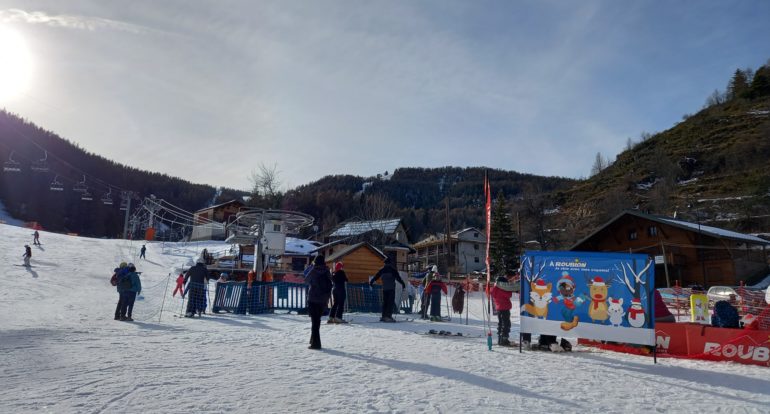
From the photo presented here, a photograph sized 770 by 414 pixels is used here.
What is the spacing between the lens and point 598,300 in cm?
919

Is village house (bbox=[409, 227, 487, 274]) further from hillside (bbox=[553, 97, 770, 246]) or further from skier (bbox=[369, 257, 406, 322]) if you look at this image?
skier (bbox=[369, 257, 406, 322])

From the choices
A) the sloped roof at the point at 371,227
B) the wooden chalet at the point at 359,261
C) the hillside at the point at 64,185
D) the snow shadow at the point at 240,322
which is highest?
→ the hillside at the point at 64,185

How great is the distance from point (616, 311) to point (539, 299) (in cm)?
142

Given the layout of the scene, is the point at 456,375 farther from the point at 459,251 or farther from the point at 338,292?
the point at 459,251

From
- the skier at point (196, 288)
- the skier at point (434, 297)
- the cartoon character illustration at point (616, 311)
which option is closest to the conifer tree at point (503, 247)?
the skier at point (434, 297)

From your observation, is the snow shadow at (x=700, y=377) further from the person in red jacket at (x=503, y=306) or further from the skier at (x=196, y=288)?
the skier at (x=196, y=288)

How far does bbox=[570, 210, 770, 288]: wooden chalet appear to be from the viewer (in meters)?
33.2

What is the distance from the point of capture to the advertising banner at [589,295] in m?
8.84

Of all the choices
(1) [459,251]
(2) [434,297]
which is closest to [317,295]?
(2) [434,297]

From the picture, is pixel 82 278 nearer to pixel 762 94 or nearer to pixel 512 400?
pixel 512 400

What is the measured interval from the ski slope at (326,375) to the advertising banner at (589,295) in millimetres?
596

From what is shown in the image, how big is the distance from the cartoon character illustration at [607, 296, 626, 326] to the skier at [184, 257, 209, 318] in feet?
40.0

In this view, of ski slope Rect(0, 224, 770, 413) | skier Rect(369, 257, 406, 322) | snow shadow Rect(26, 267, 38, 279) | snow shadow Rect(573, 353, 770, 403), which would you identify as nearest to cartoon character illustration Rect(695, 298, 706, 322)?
ski slope Rect(0, 224, 770, 413)

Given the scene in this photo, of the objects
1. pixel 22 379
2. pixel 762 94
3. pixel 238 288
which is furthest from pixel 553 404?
pixel 762 94
